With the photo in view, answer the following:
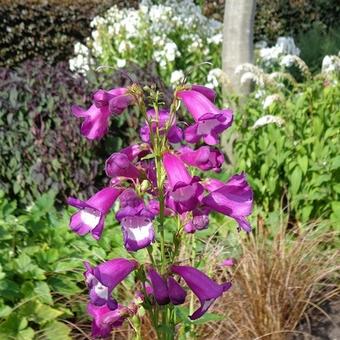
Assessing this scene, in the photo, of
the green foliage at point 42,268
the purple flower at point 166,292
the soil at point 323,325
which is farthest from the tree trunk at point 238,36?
the purple flower at point 166,292

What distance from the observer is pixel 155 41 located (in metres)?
7.52

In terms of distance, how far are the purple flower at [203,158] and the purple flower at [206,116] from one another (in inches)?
1.2

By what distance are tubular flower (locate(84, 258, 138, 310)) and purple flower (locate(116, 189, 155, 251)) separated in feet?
0.36

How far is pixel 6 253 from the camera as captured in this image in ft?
12.1

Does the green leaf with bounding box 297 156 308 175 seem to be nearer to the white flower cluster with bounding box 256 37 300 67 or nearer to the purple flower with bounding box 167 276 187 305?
the white flower cluster with bounding box 256 37 300 67

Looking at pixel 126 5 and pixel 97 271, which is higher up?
pixel 126 5

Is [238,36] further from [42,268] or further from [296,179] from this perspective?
[42,268]

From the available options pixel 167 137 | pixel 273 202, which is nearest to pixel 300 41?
pixel 273 202

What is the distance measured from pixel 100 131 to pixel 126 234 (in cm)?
33

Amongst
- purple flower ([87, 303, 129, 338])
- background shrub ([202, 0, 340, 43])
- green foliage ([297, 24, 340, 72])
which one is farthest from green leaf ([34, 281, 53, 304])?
background shrub ([202, 0, 340, 43])

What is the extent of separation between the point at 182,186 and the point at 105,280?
12.2 inches

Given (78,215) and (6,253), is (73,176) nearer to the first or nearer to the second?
(6,253)

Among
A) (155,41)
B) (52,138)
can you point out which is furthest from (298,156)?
(155,41)

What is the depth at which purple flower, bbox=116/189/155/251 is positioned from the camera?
1833mm
